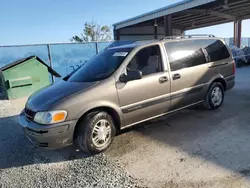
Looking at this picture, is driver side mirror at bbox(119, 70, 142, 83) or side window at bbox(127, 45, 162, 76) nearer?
driver side mirror at bbox(119, 70, 142, 83)

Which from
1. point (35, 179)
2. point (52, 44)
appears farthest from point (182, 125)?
point (52, 44)

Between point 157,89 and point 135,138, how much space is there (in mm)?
932

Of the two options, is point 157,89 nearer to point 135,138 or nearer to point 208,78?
point 135,138

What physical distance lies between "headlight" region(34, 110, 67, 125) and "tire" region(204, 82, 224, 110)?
3.14 meters

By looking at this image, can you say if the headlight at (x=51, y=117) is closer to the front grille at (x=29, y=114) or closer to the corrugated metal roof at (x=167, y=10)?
the front grille at (x=29, y=114)

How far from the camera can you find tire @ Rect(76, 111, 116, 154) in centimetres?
305

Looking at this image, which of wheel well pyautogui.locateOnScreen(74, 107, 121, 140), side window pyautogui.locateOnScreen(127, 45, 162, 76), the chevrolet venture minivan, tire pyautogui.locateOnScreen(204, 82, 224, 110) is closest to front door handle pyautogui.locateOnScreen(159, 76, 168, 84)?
the chevrolet venture minivan

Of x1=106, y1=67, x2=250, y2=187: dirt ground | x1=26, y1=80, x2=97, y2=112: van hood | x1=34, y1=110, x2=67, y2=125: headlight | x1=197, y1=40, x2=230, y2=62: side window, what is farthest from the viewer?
x1=197, y1=40, x2=230, y2=62: side window

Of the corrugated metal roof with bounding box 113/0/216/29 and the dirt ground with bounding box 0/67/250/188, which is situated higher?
the corrugated metal roof with bounding box 113/0/216/29

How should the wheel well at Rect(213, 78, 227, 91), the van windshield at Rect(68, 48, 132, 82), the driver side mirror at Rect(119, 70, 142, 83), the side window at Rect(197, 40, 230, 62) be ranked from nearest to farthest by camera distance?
the driver side mirror at Rect(119, 70, 142, 83) < the van windshield at Rect(68, 48, 132, 82) < the side window at Rect(197, 40, 230, 62) < the wheel well at Rect(213, 78, 227, 91)

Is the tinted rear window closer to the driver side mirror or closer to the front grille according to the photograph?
the driver side mirror

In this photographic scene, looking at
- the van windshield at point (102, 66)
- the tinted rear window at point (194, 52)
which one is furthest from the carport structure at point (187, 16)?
the van windshield at point (102, 66)

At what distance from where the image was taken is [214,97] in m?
4.77

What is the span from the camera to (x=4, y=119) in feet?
17.5
